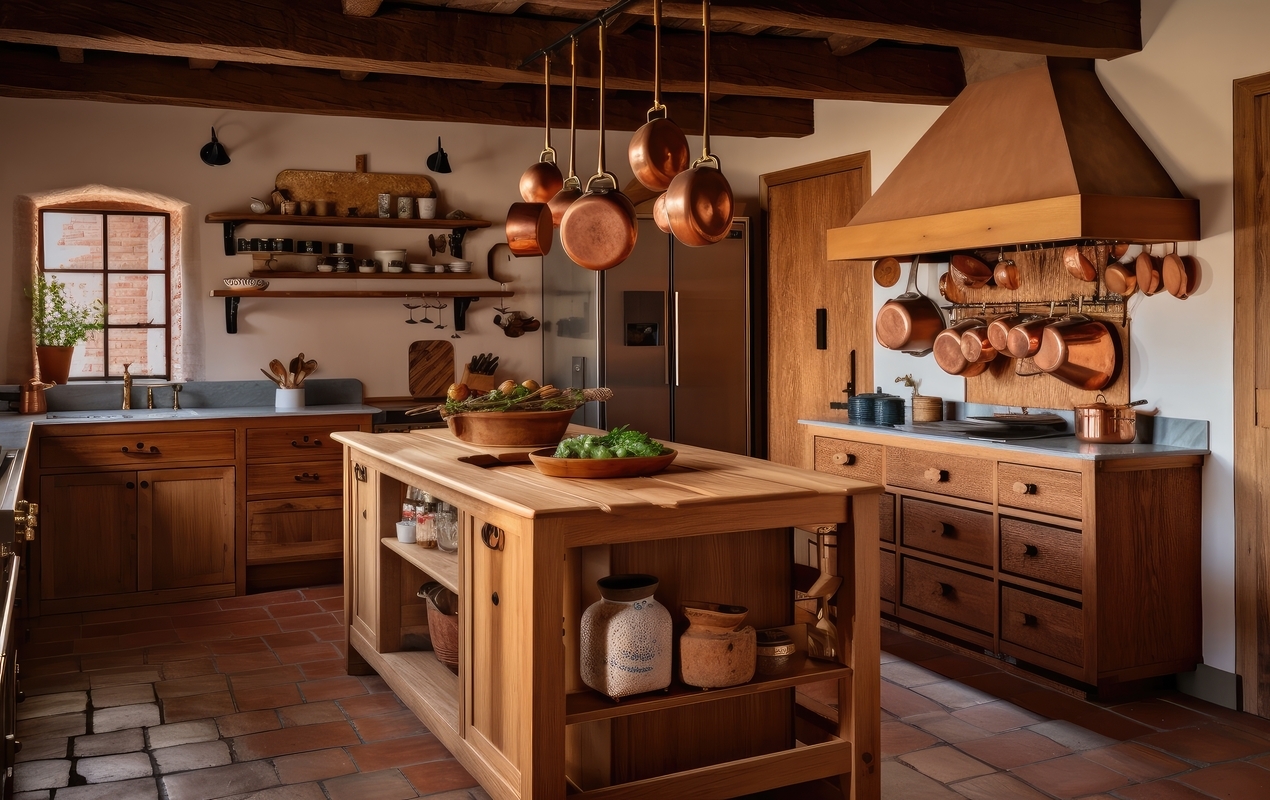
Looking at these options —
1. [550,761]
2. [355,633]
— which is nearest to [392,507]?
[355,633]

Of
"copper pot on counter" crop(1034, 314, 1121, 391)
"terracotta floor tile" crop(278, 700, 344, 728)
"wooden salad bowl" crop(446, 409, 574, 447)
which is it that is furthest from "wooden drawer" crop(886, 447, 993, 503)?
"terracotta floor tile" crop(278, 700, 344, 728)

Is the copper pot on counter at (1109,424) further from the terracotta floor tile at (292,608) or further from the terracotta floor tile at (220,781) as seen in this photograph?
the terracotta floor tile at (292,608)

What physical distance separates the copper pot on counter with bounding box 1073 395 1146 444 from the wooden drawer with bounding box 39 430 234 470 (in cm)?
385

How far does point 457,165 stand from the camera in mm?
6312

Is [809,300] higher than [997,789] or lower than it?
higher

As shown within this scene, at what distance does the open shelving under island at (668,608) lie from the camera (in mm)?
2488

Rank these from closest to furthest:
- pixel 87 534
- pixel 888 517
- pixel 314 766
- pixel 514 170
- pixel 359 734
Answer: pixel 314 766
pixel 359 734
pixel 888 517
pixel 87 534
pixel 514 170

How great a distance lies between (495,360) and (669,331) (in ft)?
→ 3.23

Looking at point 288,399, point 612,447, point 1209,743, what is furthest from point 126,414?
point 1209,743

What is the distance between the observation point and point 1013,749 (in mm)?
3344

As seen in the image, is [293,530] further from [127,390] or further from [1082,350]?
[1082,350]

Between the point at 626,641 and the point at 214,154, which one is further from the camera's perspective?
the point at 214,154

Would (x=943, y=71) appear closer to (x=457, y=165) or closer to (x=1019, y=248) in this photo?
(x=1019, y=248)

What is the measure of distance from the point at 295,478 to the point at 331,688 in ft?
5.69
